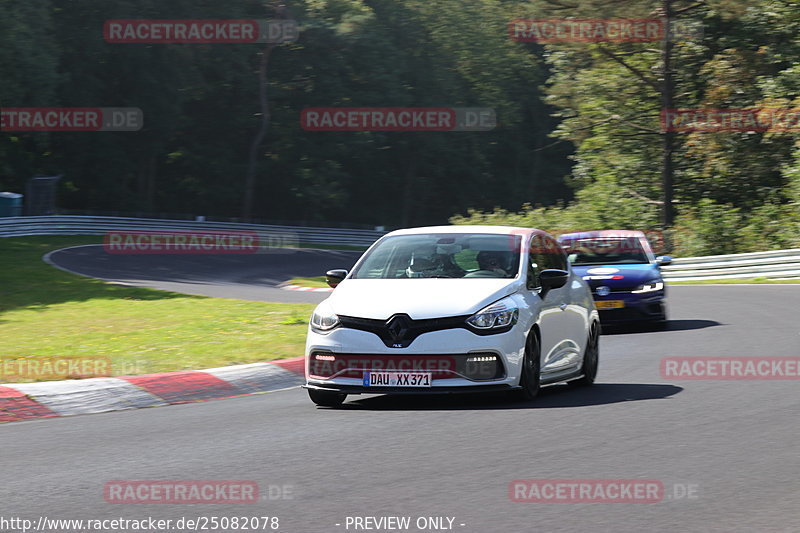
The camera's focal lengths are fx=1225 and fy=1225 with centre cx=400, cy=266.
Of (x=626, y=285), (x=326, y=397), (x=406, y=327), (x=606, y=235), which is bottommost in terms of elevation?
(x=326, y=397)

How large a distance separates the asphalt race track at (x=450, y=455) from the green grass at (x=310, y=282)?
2137cm

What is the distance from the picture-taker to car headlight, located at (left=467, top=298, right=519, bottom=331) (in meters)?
9.75

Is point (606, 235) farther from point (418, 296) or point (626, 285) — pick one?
point (418, 296)

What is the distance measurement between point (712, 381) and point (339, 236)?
53556mm

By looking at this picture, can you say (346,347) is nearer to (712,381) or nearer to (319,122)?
(712,381)

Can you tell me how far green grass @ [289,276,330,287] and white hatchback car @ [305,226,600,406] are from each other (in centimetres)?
2148

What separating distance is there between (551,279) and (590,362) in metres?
1.41

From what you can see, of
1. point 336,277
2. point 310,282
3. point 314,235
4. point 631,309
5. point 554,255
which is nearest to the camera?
point 336,277

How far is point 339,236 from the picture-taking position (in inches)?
2549

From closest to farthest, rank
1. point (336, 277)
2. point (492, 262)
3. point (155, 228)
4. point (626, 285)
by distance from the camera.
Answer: point (492, 262)
point (336, 277)
point (626, 285)
point (155, 228)

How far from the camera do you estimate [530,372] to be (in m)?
10.2

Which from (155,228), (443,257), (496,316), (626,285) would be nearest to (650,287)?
(626,285)

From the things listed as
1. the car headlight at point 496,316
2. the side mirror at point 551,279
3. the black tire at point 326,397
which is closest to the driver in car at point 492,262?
the side mirror at point 551,279

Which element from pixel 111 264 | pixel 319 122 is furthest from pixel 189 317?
pixel 319 122
